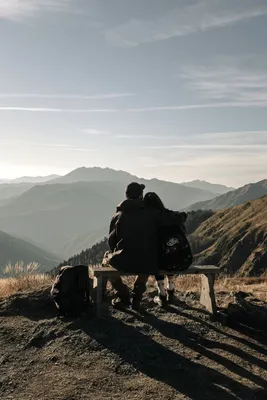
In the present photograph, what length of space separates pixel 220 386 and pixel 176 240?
2542 millimetres

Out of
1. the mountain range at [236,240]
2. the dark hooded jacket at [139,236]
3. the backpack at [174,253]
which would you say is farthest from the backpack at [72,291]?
the mountain range at [236,240]

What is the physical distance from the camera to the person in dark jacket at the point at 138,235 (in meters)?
6.25

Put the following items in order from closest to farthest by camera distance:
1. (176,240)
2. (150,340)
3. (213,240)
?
(150,340), (176,240), (213,240)

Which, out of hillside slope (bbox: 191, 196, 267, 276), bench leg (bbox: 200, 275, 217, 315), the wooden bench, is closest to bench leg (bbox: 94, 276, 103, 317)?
the wooden bench

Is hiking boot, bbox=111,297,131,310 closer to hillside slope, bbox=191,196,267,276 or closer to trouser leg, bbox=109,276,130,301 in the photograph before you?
trouser leg, bbox=109,276,130,301

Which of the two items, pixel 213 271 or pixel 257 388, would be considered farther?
pixel 213 271

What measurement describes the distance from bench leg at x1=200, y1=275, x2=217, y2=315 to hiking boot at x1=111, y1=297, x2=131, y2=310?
1397mm

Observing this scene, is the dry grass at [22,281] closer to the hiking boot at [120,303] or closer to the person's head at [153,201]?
the hiking boot at [120,303]

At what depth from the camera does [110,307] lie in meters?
6.87

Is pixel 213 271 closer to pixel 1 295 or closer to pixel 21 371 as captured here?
pixel 21 371

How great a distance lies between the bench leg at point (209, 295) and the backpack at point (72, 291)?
82.5 inches

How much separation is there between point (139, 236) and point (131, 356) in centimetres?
197

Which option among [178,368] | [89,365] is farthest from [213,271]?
[89,365]

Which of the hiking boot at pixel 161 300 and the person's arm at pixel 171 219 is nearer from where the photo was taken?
the person's arm at pixel 171 219
